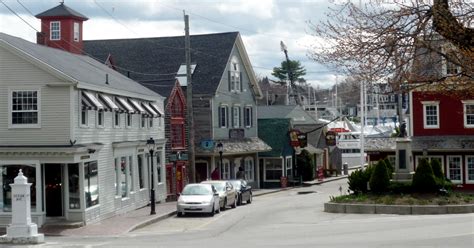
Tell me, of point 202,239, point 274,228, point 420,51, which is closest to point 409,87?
point 420,51

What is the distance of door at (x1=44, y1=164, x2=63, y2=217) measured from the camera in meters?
29.8

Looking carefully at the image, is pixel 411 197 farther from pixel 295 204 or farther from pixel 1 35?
pixel 1 35

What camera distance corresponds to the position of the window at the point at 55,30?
4306 cm

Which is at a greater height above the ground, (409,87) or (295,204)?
(409,87)

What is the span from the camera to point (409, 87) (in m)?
16.6

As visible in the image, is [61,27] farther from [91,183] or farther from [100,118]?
[91,183]

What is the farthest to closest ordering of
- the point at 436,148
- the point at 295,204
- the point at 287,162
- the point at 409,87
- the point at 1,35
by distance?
the point at 287,162 < the point at 436,148 < the point at 295,204 < the point at 1,35 < the point at 409,87

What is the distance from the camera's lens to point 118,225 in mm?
29938

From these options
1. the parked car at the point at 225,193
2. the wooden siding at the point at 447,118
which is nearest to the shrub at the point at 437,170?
the parked car at the point at 225,193

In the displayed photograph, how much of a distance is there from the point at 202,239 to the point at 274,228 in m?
4.32

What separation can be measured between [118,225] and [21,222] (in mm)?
6268

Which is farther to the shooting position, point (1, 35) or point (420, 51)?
point (1, 35)

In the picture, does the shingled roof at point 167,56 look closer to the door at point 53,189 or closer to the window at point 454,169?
the window at point 454,169

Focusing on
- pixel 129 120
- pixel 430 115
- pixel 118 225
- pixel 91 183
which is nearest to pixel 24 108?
pixel 91 183
